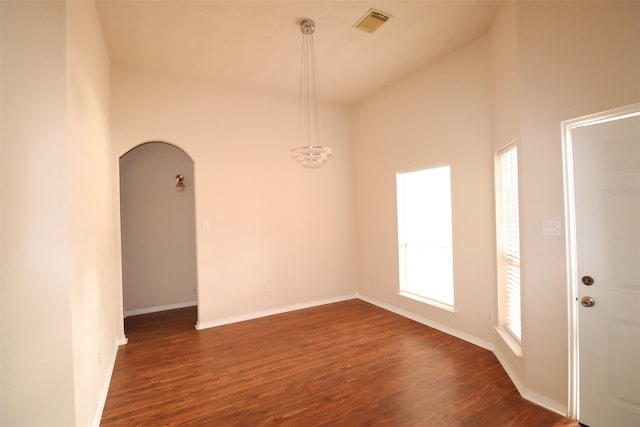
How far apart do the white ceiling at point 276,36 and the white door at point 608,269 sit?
1.73 metres

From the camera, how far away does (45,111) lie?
1.69 metres

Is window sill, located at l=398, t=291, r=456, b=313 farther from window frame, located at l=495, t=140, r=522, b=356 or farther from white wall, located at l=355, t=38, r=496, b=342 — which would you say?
window frame, located at l=495, t=140, r=522, b=356

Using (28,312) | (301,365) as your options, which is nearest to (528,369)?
(301,365)

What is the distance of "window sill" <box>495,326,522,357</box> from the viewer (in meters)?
2.68

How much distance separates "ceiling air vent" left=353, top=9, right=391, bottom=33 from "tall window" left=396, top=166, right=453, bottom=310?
1.85 meters

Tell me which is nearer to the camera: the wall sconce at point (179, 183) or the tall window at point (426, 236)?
the tall window at point (426, 236)

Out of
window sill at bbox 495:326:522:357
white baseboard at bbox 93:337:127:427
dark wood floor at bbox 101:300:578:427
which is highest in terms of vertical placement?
window sill at bbox 495:326:522:357

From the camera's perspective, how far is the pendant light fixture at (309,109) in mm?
3082

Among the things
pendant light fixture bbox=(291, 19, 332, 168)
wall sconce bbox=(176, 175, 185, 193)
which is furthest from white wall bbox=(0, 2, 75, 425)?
wall sconce bbox=(176, 175, 185, 193)

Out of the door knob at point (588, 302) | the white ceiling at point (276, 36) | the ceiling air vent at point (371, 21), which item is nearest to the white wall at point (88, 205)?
the white ceiling at point (276, 36)

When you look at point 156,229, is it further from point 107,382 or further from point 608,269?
point 608,269

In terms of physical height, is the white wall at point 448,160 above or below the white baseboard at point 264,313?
above

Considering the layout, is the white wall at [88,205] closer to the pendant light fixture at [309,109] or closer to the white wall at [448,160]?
the pendant light fixture at [309,109]

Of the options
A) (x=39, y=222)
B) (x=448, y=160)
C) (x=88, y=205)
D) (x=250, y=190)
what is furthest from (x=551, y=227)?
(x=250, y=190)
